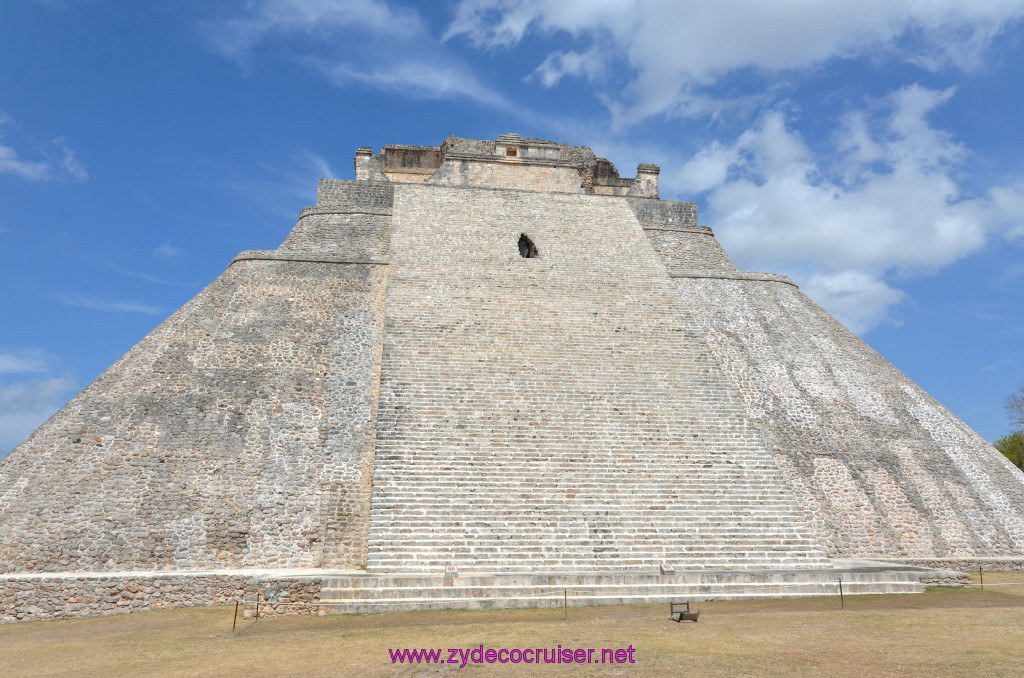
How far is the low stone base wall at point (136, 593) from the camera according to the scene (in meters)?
7.15

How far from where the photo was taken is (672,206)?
54.7 ft

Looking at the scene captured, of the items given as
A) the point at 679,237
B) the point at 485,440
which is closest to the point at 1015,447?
the point at 679,237

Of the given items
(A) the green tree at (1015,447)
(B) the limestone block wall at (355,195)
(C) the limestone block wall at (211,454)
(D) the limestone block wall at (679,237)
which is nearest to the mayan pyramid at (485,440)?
(C) the limestone block wall at (211,454)

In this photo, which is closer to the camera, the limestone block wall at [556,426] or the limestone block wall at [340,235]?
the limestone block wall at [556,426]

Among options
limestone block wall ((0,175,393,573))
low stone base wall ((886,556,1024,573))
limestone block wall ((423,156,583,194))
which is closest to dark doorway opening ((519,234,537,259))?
limestone block wall ((423,156,583,194))

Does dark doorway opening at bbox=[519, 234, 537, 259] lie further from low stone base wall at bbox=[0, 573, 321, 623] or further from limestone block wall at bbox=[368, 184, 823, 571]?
low stone base wall at bbox=[0, 573, 321, 623]

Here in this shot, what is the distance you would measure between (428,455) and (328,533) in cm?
159

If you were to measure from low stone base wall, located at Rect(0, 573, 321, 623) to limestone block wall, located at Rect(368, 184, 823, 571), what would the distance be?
3.65 feet

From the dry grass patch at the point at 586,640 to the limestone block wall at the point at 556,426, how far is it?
4.49 ft

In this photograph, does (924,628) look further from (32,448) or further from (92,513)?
(32,448)

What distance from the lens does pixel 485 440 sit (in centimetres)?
967

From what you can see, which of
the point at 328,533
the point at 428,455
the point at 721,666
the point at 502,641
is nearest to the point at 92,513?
the point at 328,533

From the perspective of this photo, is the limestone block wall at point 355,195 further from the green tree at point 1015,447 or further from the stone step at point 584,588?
→ the green tree at point 1015,447

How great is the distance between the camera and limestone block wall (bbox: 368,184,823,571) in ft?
28.0
